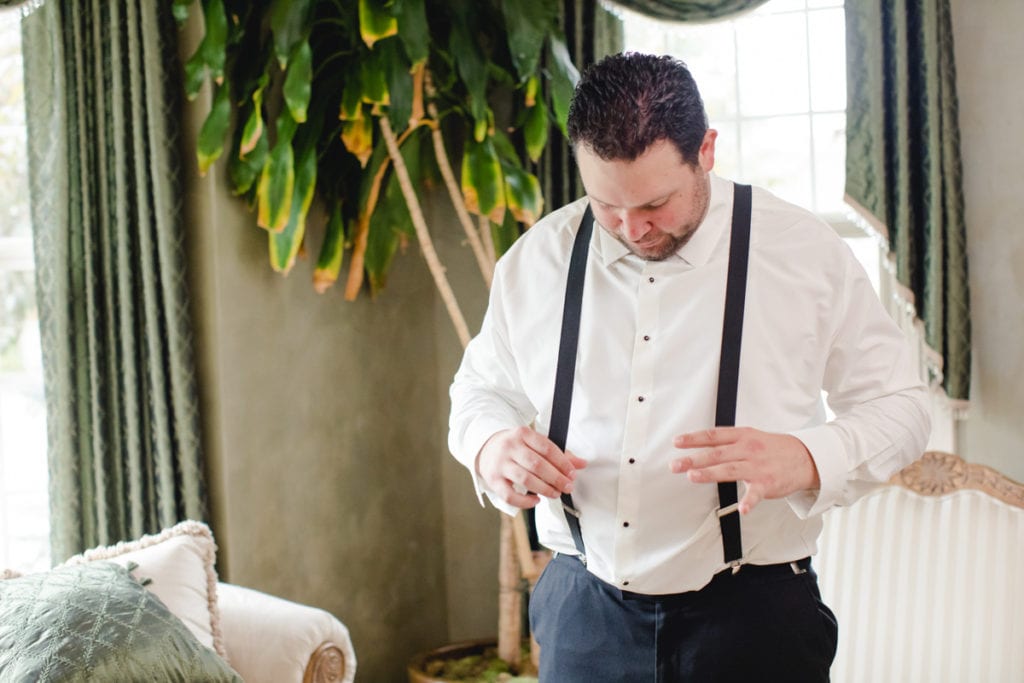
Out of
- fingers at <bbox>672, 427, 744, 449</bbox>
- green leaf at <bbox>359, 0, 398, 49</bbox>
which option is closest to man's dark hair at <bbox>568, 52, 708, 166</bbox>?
fingers at <bbox>672, 427, 744, 449</bbox>

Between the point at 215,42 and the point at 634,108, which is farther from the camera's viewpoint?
the point at 215,42

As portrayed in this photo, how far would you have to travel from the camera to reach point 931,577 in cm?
249

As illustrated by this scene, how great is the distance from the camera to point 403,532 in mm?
3475

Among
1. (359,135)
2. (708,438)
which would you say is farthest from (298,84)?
(708,438)

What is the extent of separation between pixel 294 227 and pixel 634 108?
1.50 meters

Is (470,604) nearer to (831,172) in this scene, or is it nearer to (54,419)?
(54,419)

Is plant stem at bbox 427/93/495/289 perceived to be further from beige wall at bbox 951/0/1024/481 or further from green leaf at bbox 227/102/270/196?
beige wall at bbox 951/0/1024/481

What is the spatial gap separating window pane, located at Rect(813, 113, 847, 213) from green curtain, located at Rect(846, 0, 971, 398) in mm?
214

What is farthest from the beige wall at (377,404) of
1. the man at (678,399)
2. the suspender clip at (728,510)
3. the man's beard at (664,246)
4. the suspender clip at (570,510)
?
the suspender clip at (728,510)

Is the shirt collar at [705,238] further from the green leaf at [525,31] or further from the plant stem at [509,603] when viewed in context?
the plant stem at [509,603]

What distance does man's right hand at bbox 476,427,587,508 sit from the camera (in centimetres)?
143

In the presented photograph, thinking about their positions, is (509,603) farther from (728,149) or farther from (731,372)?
(731,372)

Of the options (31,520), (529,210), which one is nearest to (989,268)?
(529,210)

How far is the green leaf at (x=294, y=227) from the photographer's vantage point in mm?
2756
